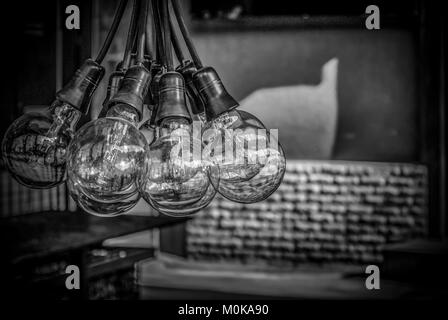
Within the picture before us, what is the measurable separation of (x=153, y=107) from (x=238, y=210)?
4.34 metres

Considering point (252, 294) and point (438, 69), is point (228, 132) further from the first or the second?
point (438, 69)

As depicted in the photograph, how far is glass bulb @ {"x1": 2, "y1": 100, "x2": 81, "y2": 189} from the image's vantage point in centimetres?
89

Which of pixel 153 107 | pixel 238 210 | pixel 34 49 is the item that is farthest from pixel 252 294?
pixel 153 107

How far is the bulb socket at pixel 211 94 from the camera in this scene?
87 centimetres

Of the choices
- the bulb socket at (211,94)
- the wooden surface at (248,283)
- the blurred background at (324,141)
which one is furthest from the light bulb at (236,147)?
the blurred background at (324,141)

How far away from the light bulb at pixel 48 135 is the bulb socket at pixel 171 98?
126mm

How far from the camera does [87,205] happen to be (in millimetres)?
831

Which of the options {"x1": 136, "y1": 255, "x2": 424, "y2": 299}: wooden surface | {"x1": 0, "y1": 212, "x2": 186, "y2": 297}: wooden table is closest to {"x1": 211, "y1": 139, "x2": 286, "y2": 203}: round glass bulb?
{"x1": 0, "y1": 212, "x2": 186, "y2": 297}: wooden table

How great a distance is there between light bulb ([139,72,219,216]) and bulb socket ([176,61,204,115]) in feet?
0.33

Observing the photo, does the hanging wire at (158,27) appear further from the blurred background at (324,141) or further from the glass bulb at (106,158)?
the blurred background at (324,141)

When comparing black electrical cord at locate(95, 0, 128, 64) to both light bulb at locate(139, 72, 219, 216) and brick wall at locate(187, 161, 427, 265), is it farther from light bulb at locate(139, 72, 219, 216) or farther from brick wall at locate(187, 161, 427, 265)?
brick wall at locate(187, 161, 427, 265)

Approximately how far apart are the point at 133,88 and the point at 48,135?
17 centimetres

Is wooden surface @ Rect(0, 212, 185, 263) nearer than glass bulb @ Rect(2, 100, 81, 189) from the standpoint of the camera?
No

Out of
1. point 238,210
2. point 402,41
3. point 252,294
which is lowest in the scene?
point 252,294
